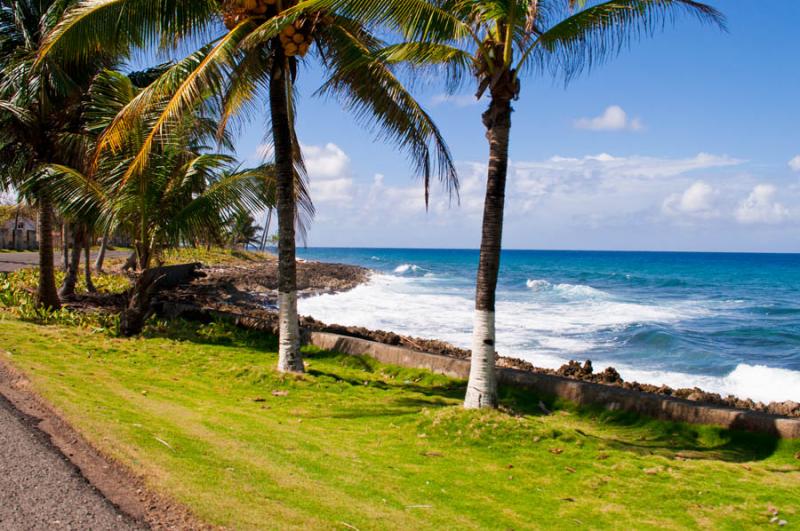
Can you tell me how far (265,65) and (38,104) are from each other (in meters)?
6.80

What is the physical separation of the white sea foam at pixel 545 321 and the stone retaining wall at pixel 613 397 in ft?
18.6

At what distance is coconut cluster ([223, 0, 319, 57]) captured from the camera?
28.1 ft

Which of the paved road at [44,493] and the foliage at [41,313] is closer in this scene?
the paved road at [44,493]

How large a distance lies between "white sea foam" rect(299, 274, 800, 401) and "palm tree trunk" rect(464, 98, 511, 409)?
301 inches

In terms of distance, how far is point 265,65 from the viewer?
9.49 meters

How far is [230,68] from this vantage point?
8625mm

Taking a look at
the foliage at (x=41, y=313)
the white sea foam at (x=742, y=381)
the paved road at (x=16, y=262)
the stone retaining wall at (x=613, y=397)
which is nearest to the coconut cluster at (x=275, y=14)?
the stone retaining wall at (x=613, y=397)

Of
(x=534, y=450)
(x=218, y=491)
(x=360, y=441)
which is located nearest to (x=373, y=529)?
(x=218, y=491)

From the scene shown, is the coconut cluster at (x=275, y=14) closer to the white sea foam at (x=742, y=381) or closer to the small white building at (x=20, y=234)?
the white sea foam at (x=742, y=381)

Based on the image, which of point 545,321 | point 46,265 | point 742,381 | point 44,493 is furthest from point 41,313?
point 545,321

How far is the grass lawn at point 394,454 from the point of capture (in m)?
4.82

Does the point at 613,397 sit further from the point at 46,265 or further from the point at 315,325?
the point at 46,265

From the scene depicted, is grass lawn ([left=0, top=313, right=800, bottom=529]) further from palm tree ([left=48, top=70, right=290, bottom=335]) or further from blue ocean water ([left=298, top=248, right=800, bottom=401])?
blue ocean water ([left=298, top=248, right=800, bottom=401])

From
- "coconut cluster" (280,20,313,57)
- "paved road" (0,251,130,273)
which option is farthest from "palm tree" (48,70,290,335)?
"paved road" (0,251,130,273)
